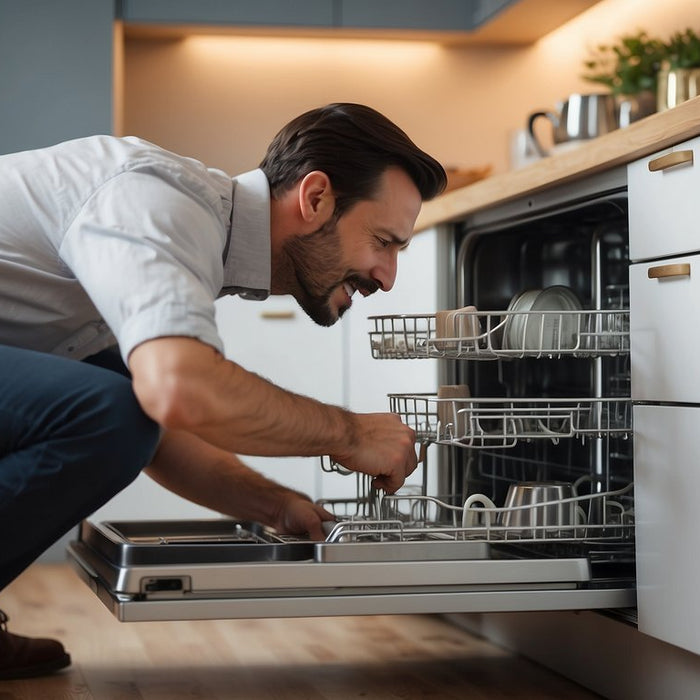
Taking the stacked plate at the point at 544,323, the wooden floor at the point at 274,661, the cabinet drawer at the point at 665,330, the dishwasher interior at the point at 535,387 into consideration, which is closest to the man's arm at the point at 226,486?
the dishwasher interior at the point at 535,387

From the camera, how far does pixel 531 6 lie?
3363 mm

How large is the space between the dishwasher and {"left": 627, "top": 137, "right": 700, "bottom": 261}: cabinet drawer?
9 centimetres

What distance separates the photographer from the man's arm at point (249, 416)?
118cm

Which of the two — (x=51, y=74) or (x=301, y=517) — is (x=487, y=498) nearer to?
(x=301, y=517)

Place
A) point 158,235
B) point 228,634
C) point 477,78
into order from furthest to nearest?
1. point 477,78
2. point 228,634
3. point 158,235

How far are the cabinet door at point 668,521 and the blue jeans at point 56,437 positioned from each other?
0.62m

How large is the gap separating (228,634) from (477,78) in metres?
2.34

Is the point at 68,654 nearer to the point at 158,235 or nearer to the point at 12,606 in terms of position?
the point at 12,606

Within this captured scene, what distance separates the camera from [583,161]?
1615mm

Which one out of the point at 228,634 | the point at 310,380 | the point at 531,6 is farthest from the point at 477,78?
the point at 228,634

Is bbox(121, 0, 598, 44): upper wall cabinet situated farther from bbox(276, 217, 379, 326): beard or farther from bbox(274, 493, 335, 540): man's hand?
bbox(274, 493, 335, 540): man's hand

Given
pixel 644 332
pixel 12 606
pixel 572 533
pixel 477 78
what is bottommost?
pixel 12 606

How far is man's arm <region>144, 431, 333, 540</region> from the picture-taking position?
1630mm

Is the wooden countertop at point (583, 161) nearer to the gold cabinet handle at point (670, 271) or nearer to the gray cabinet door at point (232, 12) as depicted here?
the gold cabinet handle at point (670, 271)
